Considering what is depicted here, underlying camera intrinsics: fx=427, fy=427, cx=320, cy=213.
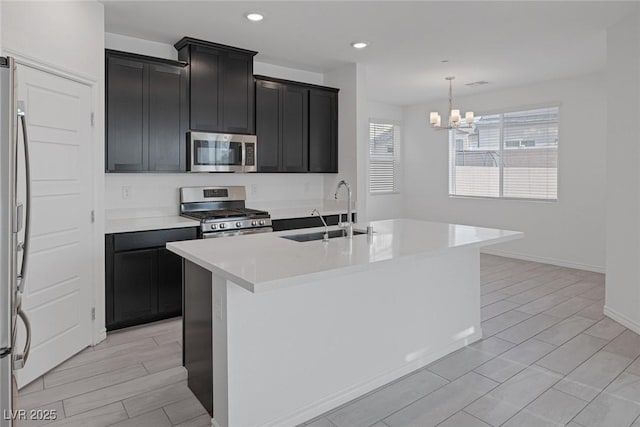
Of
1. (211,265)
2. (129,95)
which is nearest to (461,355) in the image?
(211,265)

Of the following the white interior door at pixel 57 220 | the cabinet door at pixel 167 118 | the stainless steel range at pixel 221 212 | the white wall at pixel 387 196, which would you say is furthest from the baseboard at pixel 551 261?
the white interior door at pixel 57 220

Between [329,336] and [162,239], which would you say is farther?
[162,239]

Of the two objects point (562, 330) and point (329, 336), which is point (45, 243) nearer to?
point (329, 336)

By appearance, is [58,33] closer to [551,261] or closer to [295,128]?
[295,128]

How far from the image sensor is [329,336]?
2.41m

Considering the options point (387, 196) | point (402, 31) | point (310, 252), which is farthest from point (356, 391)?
point (387, 196)

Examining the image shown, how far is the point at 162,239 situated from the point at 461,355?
8.67 ft

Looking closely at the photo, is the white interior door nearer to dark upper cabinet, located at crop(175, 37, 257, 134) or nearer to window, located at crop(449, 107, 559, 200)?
dark upper cabinet, located at crop(175, 37, 257, 134)

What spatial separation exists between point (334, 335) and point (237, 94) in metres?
3.01

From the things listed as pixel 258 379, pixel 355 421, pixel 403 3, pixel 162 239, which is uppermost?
pixel 403 3

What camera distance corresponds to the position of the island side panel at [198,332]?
7.59ft

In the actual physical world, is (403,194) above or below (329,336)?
above

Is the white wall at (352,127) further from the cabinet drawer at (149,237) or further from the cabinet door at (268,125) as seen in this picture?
the cabinet drawer at (149,237)

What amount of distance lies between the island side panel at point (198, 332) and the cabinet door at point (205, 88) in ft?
6.90
